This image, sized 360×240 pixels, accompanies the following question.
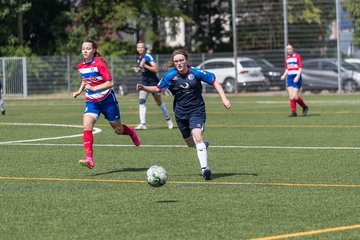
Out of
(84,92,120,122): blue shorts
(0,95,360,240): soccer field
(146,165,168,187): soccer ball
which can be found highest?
(84,92,120,122): blue shorts

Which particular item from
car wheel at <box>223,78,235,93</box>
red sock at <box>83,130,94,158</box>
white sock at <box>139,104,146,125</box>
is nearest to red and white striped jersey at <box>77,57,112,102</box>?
red sock at <box>83,130,94,158</box>

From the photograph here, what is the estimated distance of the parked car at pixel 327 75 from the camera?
46906 millimetres

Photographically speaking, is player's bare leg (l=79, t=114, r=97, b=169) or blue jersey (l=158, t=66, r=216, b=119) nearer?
blue jersey (l=158, t=66, r=216, b=119)

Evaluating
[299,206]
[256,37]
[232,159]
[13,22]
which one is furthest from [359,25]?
[299,206]

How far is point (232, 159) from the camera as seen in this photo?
16.8m

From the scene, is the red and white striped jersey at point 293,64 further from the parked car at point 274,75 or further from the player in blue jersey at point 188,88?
the parked car at point 274,75

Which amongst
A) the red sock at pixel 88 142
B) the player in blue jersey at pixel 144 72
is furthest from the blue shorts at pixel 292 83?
the red sock at pixel 88 142

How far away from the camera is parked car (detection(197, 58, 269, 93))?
1911 inches

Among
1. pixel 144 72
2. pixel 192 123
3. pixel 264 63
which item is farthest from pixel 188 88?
pixel 264 63

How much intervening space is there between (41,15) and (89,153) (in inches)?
1729

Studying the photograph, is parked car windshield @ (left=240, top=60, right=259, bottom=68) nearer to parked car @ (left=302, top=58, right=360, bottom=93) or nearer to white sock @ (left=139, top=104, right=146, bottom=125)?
parked car @ (left=302, top=58, right=360, bottom=93)

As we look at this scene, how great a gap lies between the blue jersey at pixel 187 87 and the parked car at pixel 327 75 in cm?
3318

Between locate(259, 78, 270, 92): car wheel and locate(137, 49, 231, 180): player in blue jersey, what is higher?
locate(137, 49, 231, 180): player in blue jersey

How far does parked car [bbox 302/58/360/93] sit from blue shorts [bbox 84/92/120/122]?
3209 centimetres
